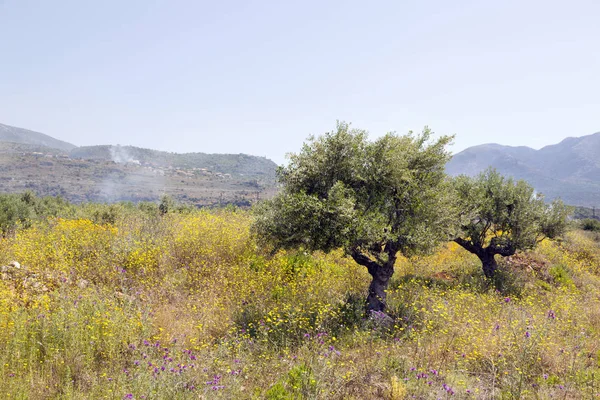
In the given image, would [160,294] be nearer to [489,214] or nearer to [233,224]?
[233,224]

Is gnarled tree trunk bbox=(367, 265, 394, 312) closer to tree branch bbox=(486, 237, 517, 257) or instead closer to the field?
the field

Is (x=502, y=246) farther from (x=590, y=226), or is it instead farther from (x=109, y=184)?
(x=109, y=184)

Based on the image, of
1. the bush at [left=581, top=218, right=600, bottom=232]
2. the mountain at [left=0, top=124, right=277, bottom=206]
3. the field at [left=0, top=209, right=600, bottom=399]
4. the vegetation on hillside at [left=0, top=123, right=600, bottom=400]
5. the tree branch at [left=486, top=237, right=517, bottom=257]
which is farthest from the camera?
the mountain at [left=0, top=124, right=277, bottom=206]

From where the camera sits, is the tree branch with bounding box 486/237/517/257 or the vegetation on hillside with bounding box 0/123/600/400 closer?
the vegetation on hillside with bounding box 0/123/600/400

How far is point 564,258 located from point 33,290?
2138 cm

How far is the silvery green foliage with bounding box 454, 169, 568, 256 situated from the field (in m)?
1.60

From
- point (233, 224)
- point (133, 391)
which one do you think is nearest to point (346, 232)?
point (133, 391)

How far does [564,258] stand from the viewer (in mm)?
16047

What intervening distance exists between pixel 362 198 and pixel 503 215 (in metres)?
7.34

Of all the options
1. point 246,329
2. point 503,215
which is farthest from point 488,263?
point 246,329

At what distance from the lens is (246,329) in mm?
7328

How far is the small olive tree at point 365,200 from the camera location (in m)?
7.77

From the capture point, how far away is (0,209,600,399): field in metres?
5.16

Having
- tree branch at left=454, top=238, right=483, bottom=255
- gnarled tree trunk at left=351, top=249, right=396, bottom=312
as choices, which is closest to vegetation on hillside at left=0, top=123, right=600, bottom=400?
gnarled tree trunk at left=351, top=249, right=396, bottom=312
